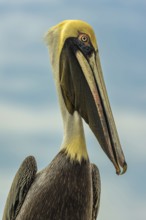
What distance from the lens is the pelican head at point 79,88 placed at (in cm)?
780

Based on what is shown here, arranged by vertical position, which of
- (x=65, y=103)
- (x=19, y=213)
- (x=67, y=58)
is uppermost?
(x=67, y=58)

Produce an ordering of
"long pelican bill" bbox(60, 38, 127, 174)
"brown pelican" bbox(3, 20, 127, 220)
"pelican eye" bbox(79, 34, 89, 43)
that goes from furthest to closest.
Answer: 1. "pelican eye" bbox(79, 34, 89, 43)
2. "long pelican bill" bbox(60, 38, 127, 174)
3. "brown pelican" bbox(3, 20, 127, 220)

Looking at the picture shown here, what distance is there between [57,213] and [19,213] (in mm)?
652

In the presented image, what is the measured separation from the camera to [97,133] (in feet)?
25.6

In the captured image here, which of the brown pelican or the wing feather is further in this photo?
the wing feather

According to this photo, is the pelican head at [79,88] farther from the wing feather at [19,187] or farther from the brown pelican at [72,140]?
the wing feather at [19,187]

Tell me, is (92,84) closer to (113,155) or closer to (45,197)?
(113,155)

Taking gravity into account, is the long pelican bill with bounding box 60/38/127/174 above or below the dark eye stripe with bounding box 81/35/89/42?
below

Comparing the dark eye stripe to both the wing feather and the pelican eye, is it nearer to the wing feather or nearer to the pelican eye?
the pelican eye

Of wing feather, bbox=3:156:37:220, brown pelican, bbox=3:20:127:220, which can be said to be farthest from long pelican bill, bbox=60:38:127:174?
wing feather, bbox=3:156:37:220

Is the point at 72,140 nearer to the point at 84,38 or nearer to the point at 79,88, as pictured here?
the point at 79,88

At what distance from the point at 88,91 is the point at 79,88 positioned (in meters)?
0.13

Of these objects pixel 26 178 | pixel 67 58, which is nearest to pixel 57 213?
pixel 26 178

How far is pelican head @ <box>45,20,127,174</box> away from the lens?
7.80 m
